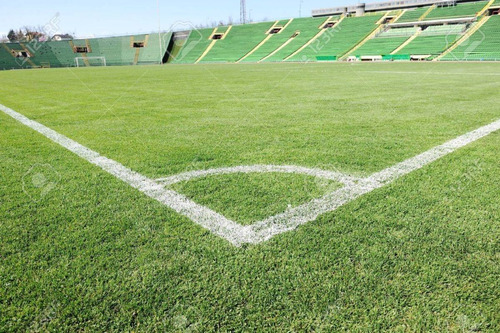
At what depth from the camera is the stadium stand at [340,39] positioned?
41031 mm

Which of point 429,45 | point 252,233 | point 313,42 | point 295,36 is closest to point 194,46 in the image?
point 295,36

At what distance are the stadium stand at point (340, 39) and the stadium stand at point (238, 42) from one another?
9.64 meters

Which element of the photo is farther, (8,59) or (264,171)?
(8,59)

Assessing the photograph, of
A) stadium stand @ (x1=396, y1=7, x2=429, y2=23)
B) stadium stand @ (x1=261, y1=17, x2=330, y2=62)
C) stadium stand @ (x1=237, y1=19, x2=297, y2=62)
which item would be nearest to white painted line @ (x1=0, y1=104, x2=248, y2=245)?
stadium stand @ (x1=261, y1=17, x2=330, y2=62)

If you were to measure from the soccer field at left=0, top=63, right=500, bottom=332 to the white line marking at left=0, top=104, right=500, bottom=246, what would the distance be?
0.01 m

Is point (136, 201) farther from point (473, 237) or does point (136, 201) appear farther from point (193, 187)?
point (473, 237)

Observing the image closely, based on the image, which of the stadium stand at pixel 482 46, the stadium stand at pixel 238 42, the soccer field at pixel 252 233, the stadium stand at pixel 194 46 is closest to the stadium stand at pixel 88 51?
the stadium stand at pixel 194 46

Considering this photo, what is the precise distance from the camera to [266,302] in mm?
1470

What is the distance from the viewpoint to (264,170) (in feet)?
9.91

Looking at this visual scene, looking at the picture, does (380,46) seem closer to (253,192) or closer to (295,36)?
(295,36)

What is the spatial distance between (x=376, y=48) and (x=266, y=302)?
136 feet

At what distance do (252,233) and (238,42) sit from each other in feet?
173

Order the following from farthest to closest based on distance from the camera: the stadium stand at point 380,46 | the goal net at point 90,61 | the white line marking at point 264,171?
the goal net at point 90,61, the stadium stand at point 380,46, the white line marking at point 264,171

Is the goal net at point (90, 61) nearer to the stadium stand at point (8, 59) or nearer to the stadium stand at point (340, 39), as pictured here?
the stadium stand at point (8, 59)
